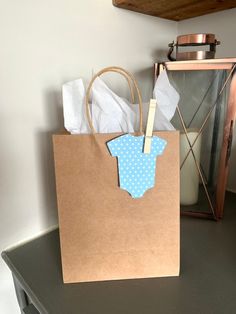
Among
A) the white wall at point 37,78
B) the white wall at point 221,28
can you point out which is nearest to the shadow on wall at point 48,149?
the white wall at point 37,78

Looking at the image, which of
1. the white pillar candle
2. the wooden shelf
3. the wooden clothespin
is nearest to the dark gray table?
the white pillar candle

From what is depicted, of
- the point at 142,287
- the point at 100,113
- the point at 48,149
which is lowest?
the point at 142,287

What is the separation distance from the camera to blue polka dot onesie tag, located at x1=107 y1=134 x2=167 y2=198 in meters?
0.52

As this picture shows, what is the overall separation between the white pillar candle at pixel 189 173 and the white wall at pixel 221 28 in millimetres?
207

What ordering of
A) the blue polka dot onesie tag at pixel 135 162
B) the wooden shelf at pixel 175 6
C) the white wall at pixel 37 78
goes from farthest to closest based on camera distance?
the wooden shelf at pixel 175 6, the white wall at pixel 37 78, the blue polka dot onesie tag at pixel 135 162

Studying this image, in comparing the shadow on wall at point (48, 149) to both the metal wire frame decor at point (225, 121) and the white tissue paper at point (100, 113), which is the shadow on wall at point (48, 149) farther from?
the metal wire frame decor at point (225, 121)

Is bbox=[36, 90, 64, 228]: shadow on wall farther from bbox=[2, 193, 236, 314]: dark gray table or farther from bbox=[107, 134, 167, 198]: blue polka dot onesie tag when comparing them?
bbox=[107, 134, 167, 198]: blue polka dot onesie tag

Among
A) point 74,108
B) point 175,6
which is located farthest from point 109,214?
point 175,6

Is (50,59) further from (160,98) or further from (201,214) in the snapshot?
(201,214)

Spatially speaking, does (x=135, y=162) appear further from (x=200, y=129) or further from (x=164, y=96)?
(x=200, y=129)

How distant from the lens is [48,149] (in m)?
0.76

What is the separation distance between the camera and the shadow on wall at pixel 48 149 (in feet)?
2.41

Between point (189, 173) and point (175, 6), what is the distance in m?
0.53

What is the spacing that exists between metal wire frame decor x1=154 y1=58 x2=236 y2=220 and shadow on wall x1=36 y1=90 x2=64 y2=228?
317mm
